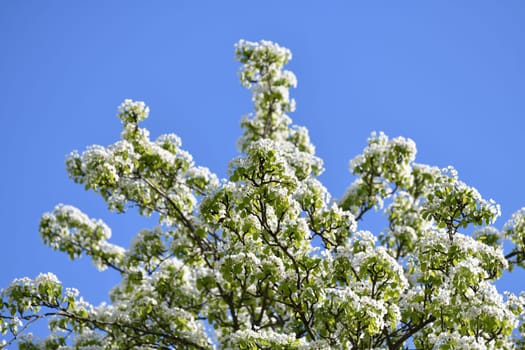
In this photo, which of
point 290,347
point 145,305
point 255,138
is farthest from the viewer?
point 255,138

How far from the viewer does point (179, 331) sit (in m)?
12.3

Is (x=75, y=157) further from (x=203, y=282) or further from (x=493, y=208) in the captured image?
(x=493, y=208)

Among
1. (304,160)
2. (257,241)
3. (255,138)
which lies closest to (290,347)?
(257,241)

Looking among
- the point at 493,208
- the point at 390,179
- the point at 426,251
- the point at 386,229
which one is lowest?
the point at 426,251

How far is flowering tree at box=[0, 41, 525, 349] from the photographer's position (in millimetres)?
9148

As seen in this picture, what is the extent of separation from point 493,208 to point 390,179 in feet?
12.8

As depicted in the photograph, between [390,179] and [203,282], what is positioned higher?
[390,179]

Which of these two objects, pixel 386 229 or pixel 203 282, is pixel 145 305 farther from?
pixel 386 229

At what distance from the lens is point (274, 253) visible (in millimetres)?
10180

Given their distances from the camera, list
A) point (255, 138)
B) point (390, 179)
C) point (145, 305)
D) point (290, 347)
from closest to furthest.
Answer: point (290, 347) → point (145, 305) → point (390, 179) → point (255, 138)

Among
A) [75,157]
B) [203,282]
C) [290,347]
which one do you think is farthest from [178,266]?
[290,347]

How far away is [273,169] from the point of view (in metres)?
9.27

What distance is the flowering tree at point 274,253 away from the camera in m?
9.15

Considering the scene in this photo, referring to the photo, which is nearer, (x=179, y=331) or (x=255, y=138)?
(x=179, y=331)
